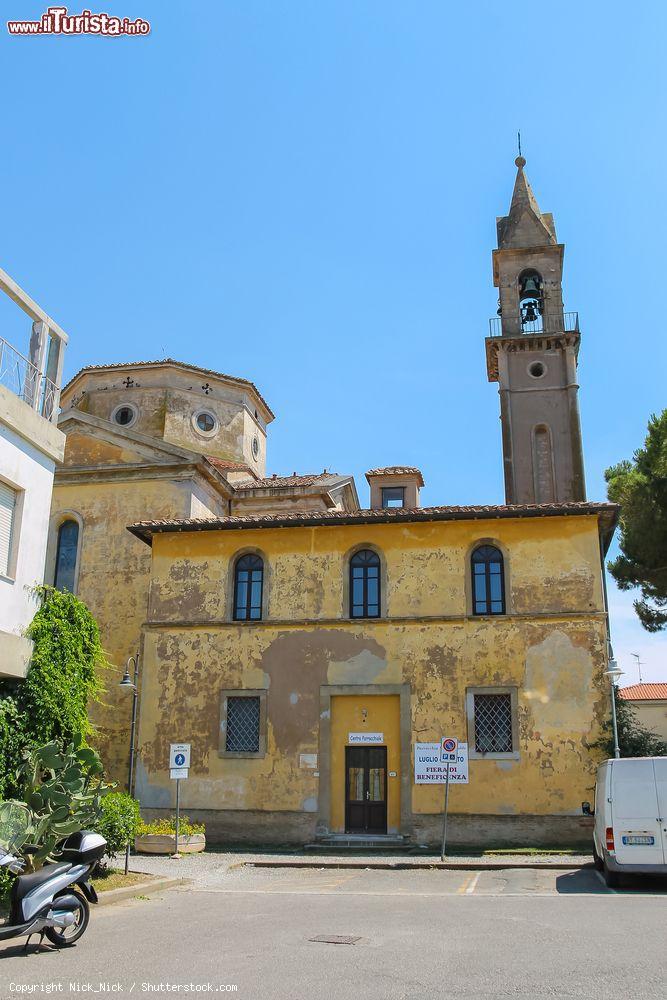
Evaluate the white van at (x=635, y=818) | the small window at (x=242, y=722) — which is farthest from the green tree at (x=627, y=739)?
the small window at (x=242, y=722)

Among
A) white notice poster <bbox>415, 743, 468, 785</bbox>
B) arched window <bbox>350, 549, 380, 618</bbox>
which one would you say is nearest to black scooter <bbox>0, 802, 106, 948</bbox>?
white notice poster <bbox>415, 743, 468, 785</bbox>

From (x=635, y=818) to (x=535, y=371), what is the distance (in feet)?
81.5

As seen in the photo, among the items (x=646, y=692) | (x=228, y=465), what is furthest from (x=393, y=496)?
(x=646, y=692)

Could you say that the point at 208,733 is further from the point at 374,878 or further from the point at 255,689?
the point at 374,878

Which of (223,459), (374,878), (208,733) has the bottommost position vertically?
(374,878)

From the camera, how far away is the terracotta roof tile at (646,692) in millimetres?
49844

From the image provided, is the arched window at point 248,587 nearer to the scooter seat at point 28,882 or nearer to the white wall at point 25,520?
the white wall at point 25,520

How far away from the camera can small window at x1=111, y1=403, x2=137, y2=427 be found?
1337 inches

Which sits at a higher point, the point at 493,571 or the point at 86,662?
the point at 493,571

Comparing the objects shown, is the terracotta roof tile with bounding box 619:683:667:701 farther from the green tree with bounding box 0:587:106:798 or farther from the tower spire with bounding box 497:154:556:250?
the green tree with bounding box 0:587:106:798

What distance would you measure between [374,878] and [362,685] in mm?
6012

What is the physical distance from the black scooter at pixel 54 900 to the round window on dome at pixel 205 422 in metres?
25.3

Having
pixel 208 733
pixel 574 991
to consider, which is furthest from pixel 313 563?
pixel 574 991

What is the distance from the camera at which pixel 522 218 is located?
37438mm
